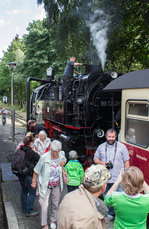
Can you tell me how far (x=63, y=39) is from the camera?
515 inches

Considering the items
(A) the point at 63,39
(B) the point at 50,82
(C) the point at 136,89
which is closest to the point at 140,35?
(A) the point at 63,39

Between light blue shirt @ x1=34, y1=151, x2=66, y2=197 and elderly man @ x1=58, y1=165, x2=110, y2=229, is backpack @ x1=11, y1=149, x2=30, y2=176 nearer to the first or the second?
light blue shirt @ x1=34, y1=151, x2=66, y2=197

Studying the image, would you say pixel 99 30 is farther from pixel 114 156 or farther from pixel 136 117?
pixel 114 156

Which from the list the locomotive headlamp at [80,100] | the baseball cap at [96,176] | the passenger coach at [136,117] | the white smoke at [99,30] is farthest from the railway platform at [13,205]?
the white smoke at [99,30]

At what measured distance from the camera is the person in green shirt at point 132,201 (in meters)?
2.40

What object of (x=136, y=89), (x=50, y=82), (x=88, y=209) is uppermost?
(x=50, y=82)

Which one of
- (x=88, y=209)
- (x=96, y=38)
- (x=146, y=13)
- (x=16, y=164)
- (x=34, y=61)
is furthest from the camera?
(x=34, y=61)

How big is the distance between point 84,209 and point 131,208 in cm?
70

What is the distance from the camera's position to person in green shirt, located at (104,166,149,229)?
7.89 feet

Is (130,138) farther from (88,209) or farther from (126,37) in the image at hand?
(126,37)

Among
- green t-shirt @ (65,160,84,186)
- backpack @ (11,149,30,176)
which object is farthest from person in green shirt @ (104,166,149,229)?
backpack @ (11,149,30,176)

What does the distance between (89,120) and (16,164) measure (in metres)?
3.52

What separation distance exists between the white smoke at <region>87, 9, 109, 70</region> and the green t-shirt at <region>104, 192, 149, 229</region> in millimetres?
9515

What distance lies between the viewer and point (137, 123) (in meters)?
4.93
